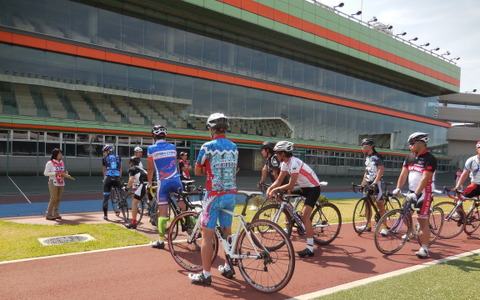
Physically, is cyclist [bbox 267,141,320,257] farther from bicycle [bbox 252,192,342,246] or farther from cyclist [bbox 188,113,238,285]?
cyclist [bbox 188,113,238,285]

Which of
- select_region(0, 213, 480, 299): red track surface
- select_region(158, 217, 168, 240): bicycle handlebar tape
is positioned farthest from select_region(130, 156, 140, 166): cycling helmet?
select_region(158, 217, 168, 240): bicycle handlebar tape

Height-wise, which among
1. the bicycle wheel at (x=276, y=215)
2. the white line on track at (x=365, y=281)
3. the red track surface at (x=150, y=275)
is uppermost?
the bicycle wheel at (x=276, y=215)

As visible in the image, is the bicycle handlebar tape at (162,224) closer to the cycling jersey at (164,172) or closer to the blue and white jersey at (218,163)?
the cycling jersey at (164,172)

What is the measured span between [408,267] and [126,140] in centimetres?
1965

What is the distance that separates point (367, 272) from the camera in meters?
4.92

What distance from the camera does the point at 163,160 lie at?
227 inches

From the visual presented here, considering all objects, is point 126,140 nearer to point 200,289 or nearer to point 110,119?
point 110,119

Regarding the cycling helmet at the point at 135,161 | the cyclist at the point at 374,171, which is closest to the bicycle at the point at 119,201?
the cycling helmet at the point at 135,161

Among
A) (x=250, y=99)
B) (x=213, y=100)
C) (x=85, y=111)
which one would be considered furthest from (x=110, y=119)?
(x=250, y=99)

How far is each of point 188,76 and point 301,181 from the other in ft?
61.7

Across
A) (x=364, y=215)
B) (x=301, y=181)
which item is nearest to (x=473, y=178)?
(x=364, y=215)

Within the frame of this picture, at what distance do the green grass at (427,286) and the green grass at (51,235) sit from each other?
4.24m

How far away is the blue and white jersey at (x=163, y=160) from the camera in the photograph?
5.73m

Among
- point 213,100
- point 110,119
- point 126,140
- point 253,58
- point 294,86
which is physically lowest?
point 126,140
